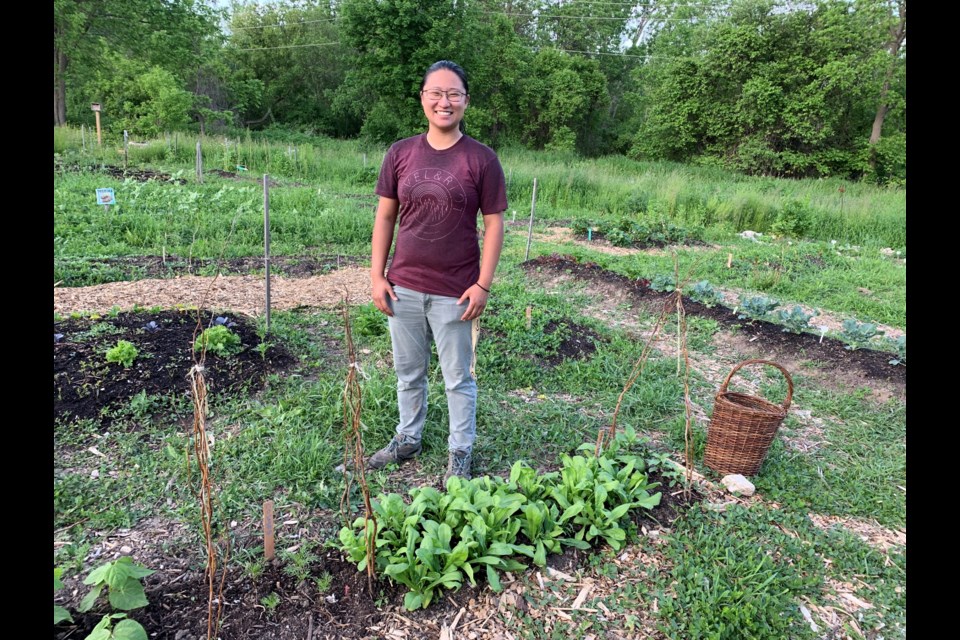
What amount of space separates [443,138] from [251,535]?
2.02 m

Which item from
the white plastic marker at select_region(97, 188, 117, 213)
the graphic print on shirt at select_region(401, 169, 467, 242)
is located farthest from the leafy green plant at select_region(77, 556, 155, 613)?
the white plastic marker at select_region(97, 188, 117, 213)

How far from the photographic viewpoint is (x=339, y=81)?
110ft

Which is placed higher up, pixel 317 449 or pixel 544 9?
pixel 544 9

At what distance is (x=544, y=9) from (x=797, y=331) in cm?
3244

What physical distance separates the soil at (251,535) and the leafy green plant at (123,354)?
5 cm

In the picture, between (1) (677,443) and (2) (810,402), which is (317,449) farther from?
(2) (810,402)

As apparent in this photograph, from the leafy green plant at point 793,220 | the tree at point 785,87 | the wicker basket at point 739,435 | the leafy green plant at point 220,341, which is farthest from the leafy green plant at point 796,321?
the tree at point 785,87

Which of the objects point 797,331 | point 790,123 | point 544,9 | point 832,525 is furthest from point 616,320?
point 544,9

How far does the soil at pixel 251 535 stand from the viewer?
202cm

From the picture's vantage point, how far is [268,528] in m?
2.18

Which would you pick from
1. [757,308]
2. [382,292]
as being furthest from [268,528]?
[757,308]

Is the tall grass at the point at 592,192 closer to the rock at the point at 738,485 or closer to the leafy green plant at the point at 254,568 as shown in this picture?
the rock at the point at 738,485

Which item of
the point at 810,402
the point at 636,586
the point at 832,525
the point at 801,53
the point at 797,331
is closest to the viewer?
the point at 636,586

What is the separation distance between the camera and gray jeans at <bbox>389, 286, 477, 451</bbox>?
A: 2.67 metres
